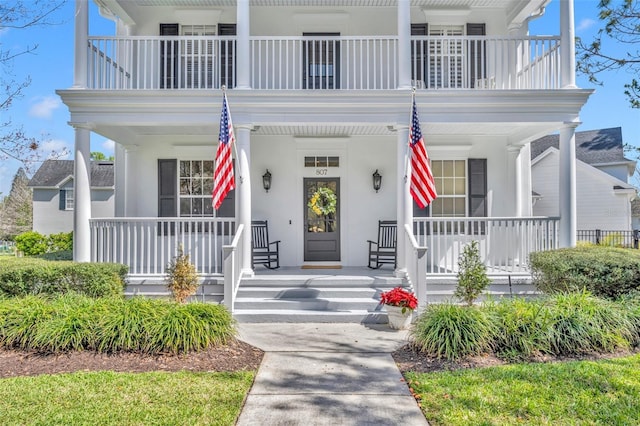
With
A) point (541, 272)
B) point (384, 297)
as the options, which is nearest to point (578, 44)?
point (541, 272)

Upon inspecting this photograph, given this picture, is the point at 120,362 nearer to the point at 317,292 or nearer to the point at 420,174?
the point at 317,292

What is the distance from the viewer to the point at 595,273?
6656 millimetres

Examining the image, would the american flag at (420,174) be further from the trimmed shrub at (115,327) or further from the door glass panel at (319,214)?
the trimmed shrub at (115,327)

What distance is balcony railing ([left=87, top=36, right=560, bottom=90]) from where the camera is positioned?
8.25m

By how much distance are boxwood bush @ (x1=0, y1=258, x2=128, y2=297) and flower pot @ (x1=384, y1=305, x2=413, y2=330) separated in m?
4.61

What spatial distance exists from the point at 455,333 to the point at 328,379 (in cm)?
170

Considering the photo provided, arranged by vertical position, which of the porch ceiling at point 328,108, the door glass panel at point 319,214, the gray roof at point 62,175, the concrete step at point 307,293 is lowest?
the concrete step at point 307,293

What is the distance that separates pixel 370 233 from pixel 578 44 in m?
5.63

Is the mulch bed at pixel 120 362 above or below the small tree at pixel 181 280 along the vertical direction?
below

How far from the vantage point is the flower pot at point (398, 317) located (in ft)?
21.6

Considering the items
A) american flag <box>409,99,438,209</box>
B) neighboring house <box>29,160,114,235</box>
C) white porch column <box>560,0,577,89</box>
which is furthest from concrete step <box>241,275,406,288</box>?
neighboring house <box>29,160,114,235</box>

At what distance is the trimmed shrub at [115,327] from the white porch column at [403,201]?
12.5 feet

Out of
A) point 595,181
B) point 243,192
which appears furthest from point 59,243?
point 595,181

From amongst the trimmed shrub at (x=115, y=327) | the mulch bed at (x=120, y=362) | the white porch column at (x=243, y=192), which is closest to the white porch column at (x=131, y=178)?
the white porch column at (x=243, y=192)
